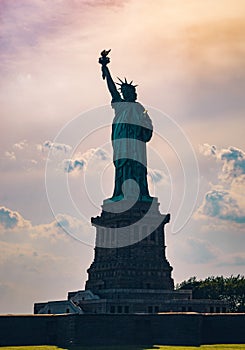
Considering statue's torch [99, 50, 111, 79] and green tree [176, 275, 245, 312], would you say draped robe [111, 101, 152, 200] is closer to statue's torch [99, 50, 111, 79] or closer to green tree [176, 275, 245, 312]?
statue's torch [99, 50, 111, 79]

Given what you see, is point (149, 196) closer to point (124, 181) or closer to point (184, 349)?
point (124, 181)

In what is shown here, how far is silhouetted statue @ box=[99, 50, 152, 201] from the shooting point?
90000 millimetres

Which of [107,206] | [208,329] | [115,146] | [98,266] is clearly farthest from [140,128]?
[208,329]

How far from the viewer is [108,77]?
94.2 metres

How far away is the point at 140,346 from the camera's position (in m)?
68.8

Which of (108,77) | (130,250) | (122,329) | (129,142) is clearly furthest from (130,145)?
(122,329)

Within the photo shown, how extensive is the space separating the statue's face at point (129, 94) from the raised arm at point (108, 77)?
844mm

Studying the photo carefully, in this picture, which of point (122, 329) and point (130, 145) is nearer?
point (122, 329)

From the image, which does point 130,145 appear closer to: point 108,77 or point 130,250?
point 108,77

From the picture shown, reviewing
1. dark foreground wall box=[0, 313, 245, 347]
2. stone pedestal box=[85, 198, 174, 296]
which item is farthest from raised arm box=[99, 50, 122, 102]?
dark foreground wall box=[0, 313, 245, 347]

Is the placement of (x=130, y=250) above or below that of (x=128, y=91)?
below

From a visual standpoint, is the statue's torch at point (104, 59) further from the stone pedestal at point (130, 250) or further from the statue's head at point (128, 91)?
the stone pedestal at point (130, 250)

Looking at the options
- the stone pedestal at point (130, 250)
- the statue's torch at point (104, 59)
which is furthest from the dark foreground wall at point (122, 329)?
the statue's torch at point (104, 59)

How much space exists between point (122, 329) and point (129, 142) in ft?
86.3
